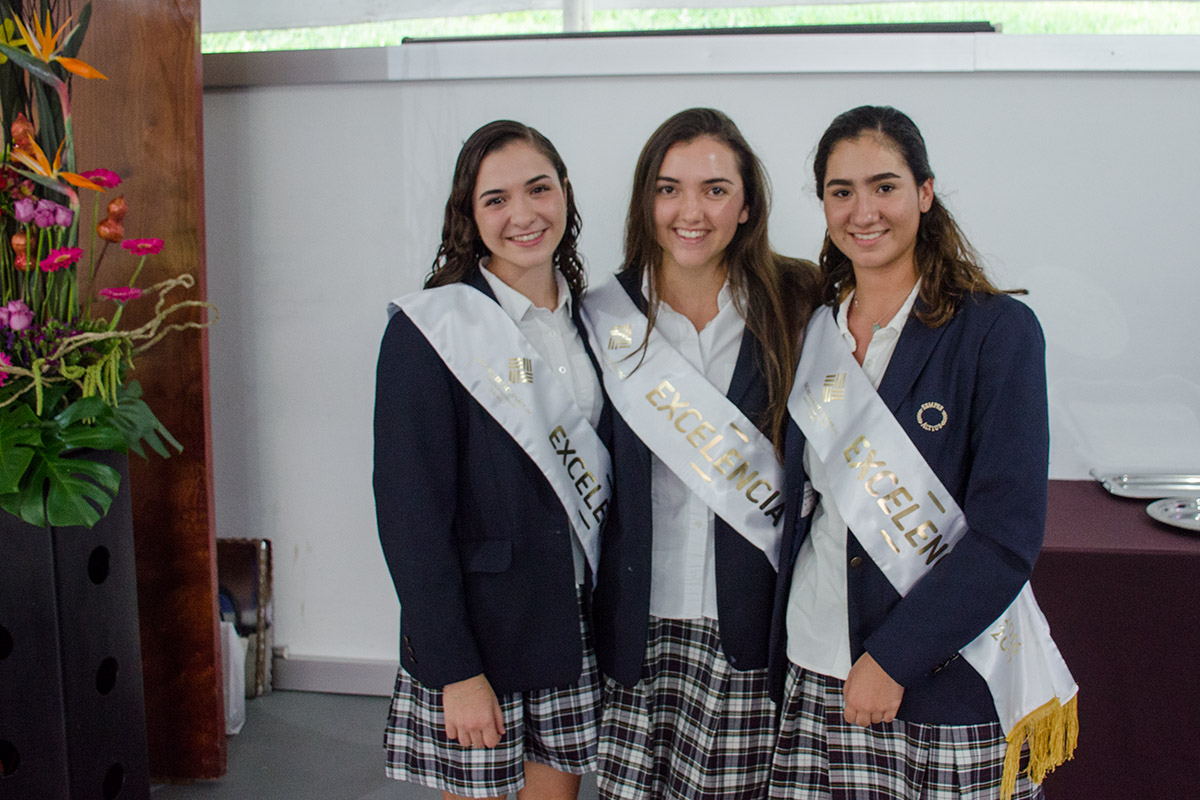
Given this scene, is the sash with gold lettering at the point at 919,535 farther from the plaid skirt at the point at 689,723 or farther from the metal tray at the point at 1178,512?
the metal tray at the point at 1178,512

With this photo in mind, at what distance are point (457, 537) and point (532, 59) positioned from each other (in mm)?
1402

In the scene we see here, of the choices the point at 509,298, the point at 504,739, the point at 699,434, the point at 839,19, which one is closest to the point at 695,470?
the point at 699,434

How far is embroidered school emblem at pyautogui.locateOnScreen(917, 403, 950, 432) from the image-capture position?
1.15 metres

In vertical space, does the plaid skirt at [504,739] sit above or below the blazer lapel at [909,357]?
below

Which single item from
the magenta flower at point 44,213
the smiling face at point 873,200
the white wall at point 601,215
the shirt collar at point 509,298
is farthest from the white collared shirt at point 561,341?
the white wall at point 601,215

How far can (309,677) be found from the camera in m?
2.52

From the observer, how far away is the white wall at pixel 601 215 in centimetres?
210

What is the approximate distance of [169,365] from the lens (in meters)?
2.02

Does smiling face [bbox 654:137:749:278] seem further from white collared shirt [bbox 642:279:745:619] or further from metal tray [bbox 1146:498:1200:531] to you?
metal tray [bbox 1146:498:1200:531]

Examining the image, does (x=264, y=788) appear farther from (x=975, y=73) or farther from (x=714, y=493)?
(x=975, y=73)

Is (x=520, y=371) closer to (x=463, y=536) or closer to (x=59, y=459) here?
(x=463, y=536)

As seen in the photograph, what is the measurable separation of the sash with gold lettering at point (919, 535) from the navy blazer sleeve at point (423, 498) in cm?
54

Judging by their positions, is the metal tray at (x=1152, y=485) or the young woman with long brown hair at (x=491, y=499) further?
the metal tray at (x=1152, y=485)

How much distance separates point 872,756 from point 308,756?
4.87ft
